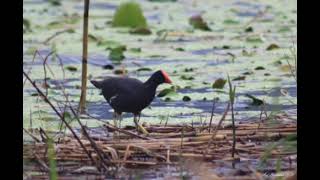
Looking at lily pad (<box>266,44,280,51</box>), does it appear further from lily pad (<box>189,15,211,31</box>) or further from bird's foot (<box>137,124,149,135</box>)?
bird's foot (<box>137,124,149,135</box>)

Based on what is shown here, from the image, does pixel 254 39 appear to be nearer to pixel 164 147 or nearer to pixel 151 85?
pixel 151 85

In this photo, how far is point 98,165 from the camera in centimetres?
572

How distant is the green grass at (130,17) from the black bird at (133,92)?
5422 millimetres

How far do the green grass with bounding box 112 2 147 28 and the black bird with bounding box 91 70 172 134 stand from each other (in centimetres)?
542

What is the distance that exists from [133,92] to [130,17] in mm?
5734

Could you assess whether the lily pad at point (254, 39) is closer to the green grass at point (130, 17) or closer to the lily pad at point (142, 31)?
the lily pad at point (142, 31)

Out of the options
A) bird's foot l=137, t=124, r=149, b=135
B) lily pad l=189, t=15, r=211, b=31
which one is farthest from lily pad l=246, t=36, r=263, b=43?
bird's foot l=137, t=124, r=149, b=135

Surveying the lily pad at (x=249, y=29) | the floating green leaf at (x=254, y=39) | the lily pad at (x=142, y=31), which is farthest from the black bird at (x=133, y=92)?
the lily pad at (x=249, y=29)

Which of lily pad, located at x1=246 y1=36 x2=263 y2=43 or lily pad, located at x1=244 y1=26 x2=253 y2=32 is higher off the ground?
lily pad, located at x1=244 y1=26 x2=253 y2=32

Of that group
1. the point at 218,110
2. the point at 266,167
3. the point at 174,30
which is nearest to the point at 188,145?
the point at 266,167

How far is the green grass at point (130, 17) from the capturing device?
12539 millimetres

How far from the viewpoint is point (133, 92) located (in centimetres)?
693

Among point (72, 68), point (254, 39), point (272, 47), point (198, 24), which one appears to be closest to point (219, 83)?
point (72, 68)

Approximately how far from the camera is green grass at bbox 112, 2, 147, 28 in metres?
12.5
